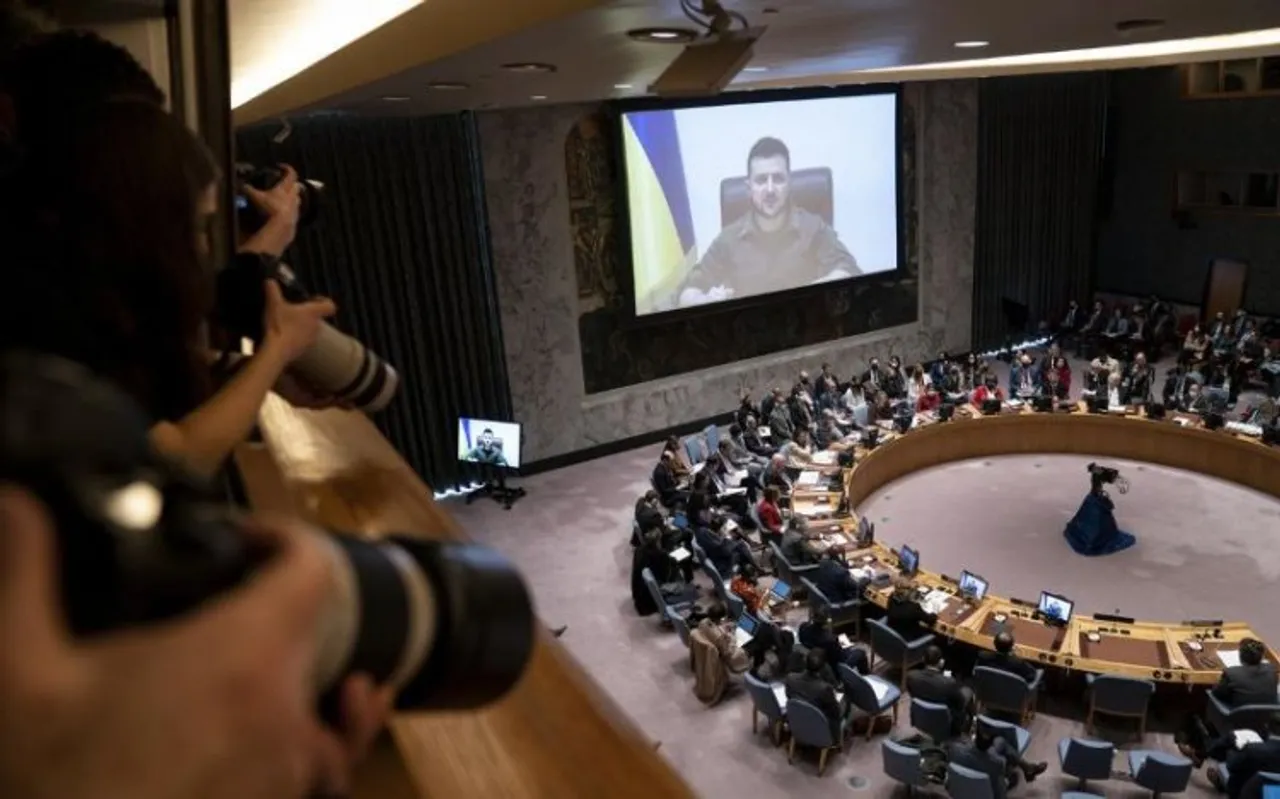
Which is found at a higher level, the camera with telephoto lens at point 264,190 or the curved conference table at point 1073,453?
the camera with telephoto lens at point 264,190

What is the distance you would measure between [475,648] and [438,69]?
12.6 ft

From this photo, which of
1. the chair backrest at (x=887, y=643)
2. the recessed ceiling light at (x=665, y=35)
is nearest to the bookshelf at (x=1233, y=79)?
the chair backrest at (x=887, y=643)

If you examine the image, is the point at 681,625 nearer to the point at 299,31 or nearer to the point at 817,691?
the point at 817,691

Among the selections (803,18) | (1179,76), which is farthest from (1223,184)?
(803,18)

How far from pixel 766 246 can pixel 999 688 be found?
8.04m

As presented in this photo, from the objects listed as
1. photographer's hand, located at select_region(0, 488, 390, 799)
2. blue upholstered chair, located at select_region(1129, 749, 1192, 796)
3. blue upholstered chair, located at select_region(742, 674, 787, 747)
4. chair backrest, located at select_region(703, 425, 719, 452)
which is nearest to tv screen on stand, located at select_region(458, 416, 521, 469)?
chair backrest, located at select_region(703, 425, 719, 452)

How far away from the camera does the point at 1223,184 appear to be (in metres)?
15.9

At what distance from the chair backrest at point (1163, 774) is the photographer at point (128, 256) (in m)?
6.12

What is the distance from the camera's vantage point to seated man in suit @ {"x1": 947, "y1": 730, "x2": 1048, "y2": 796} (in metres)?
5.60

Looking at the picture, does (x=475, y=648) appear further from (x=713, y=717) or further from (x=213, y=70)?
(x=713, y=717)

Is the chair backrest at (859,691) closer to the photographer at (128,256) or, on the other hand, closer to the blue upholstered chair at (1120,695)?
the blue upholstered chair at (1120,695)

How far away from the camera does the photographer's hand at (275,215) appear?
2100 millimetres

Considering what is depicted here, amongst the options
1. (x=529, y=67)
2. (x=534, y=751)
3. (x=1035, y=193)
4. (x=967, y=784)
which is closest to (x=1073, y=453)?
(x=1035, y=193)

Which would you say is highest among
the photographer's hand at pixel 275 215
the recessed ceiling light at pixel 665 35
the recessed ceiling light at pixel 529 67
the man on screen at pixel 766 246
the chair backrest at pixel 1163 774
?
the recessed ceiling light at pixel 529 67
